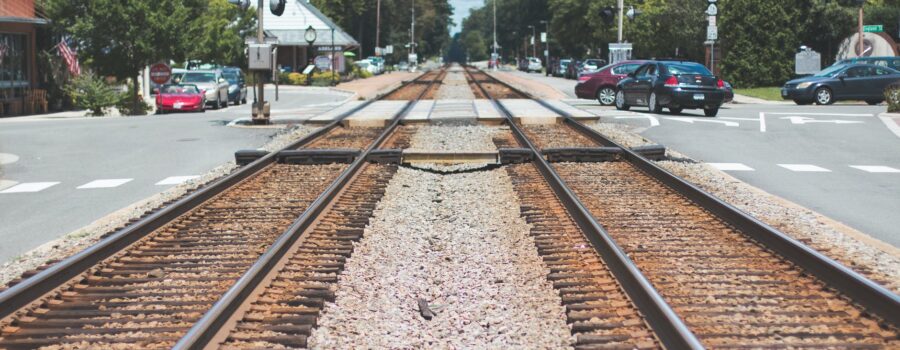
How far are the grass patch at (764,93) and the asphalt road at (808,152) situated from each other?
968 centimetres

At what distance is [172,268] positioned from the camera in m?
7.57

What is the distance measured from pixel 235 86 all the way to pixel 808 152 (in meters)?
27.6

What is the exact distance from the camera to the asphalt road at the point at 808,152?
37.4ft

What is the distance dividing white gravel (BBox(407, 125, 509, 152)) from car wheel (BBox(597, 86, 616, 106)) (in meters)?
11.3

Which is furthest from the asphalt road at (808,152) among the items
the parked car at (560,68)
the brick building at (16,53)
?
the parked car at (560,68)

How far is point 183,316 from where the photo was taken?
6.10 metres

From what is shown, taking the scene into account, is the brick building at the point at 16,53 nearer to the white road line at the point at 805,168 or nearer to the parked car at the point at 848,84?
the parked car at the point at 848,84

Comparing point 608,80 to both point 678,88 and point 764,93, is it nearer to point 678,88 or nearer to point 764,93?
point 678,88

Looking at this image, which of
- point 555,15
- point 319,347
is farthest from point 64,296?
→ point 555,15

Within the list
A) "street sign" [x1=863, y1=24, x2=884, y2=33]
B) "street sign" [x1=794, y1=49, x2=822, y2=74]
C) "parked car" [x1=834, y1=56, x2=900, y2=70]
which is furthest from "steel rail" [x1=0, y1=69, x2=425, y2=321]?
"street sign" [x1=863, y1=24, x2=884, y2=33]

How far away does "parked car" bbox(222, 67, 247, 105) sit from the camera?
132 ft

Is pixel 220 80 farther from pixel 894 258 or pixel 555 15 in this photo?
pixel 555 15

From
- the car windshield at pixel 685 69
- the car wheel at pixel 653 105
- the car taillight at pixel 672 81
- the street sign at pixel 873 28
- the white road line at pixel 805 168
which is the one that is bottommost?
the white road line at pixel 805 168

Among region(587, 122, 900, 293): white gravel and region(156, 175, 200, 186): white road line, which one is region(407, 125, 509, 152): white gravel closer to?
region(156, 175, 200, 186): white road line
